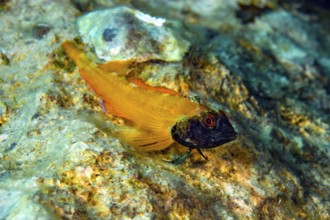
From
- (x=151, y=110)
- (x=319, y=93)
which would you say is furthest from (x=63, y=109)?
(x=319, y=93)

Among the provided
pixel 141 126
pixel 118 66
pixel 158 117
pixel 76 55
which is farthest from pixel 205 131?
pixel 76 55

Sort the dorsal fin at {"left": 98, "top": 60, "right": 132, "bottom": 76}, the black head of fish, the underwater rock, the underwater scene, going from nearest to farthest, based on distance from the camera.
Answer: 1. the underwater scene
2. the black head of fish
3. the dorsal fin at {"left": 98, "top": 60, "right": 132, "bottom": 76}
4. the underwater rock

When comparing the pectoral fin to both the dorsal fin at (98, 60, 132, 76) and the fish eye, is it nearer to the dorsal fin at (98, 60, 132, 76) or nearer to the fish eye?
the fish eye

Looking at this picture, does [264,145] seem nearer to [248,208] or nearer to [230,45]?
[248,208]

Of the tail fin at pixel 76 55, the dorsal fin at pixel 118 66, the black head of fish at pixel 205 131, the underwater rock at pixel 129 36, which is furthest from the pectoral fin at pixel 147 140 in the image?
the underwater rock at pixel 129 36

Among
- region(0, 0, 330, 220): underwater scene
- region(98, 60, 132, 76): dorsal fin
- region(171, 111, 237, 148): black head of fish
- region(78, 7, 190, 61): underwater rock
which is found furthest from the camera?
region(78, 7, 190, 61): underwater rock

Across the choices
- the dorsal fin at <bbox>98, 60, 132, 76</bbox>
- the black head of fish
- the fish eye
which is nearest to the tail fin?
the dorsal fin at <bbox>98, 60, 132, 76</bbox>
